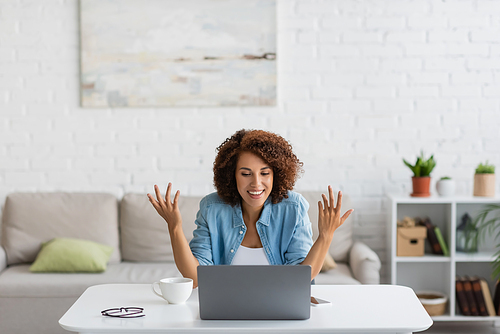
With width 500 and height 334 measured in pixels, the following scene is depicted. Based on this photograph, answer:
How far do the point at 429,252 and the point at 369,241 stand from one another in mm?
377

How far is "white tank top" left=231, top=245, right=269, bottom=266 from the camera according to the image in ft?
5.79

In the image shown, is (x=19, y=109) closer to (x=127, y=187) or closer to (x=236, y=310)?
(x=127, y=187)

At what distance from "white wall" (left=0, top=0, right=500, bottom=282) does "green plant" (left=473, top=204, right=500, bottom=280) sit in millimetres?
225

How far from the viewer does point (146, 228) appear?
303cm

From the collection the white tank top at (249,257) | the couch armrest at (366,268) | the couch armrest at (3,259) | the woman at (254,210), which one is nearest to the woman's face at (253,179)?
the woman at (254,210)

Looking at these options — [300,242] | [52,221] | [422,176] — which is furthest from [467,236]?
[52,221]

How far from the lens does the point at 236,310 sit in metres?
1.28

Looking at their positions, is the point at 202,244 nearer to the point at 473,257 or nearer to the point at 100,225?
the point at 100,225

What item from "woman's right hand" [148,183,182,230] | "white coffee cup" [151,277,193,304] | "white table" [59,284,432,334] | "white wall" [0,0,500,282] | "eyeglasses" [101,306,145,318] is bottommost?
"white table" [59,284,432,334]

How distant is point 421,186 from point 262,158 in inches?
61.8

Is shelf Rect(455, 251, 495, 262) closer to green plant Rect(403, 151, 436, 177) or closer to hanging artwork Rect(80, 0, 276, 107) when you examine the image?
green plant Rect(403, 151, 436, 177)

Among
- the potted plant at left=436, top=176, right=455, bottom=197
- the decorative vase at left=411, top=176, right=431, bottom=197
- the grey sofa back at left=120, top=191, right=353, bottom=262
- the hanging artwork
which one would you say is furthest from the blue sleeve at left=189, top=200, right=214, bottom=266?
the potted plant at left=436, top=176, right=455, bottom=197

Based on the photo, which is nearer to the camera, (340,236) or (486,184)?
(486,184)

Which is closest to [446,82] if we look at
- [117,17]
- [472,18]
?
[472,18]
